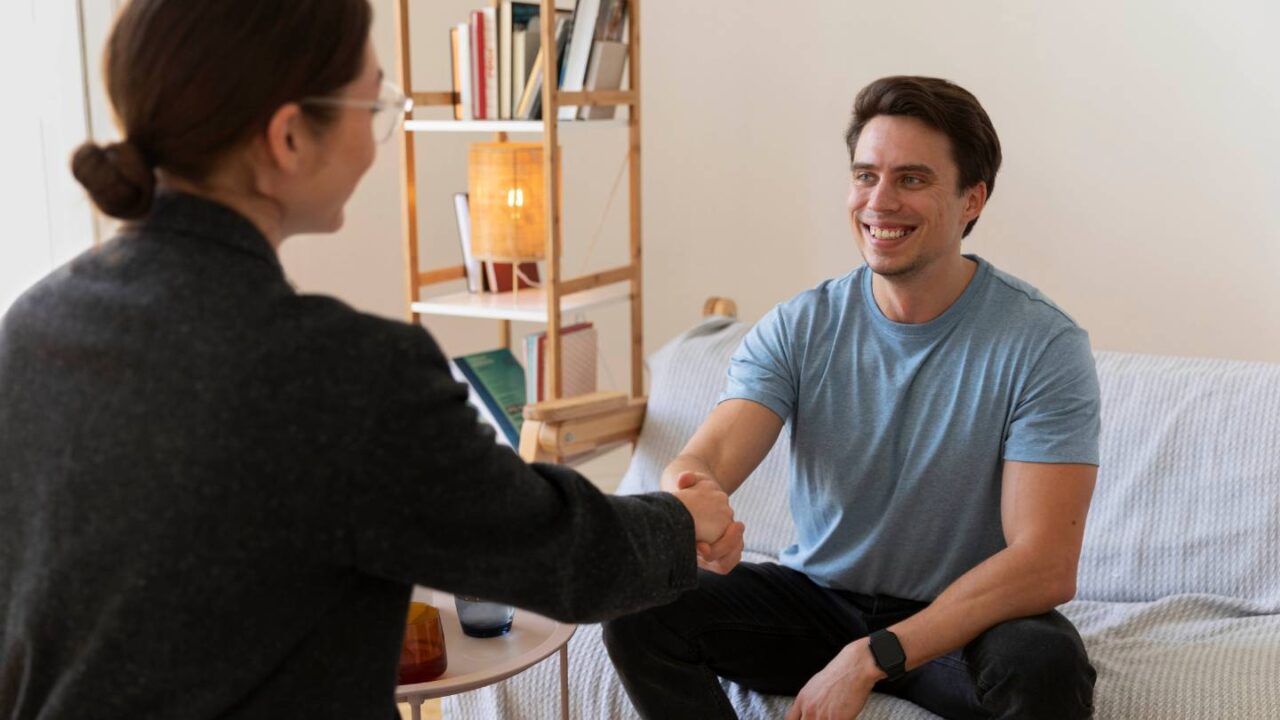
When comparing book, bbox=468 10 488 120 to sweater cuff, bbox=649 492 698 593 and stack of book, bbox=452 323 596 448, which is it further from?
sweater cuff, bbox=649 492 698 593

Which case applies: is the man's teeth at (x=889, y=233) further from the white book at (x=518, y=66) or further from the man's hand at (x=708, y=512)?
the white book at (x=518, y=66)

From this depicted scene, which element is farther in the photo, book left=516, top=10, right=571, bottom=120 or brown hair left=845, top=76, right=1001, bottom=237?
book left=516, top=10, right=571, bottom=120

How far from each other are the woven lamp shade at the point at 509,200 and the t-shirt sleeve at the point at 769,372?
87 cm

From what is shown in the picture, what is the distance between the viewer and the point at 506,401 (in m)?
2.86

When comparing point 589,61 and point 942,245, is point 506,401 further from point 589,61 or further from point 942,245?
point 942,245

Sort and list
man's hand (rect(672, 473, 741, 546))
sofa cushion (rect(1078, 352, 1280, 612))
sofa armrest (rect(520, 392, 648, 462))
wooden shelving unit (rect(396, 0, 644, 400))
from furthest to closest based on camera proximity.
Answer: wooden shelving unit (rect(396, 0, 644, 400)), sofa armrest (rect(520, 392, 648, 462)), sofa cushion (rect(1078, 352, 1280, 612)), man's hand (rect(672, 473, 741, 546))

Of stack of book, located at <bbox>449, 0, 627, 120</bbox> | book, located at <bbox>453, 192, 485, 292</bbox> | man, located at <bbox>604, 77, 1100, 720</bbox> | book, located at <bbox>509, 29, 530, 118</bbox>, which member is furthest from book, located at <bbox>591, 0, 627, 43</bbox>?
man, located at <bbox>604, 77, 1100, 720</bbox>

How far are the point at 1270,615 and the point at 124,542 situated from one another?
1.79 meters

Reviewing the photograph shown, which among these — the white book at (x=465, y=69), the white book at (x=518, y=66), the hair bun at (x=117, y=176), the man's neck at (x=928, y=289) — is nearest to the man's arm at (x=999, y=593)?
the man's neck at (x=928, y=289)

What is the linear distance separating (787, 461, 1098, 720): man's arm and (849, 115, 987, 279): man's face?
0.36 meters

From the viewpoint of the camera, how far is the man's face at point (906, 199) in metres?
1.91

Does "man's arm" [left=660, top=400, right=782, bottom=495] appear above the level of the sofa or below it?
above

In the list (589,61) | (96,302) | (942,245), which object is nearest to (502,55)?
(589,61)

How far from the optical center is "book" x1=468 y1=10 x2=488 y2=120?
9.02ft
